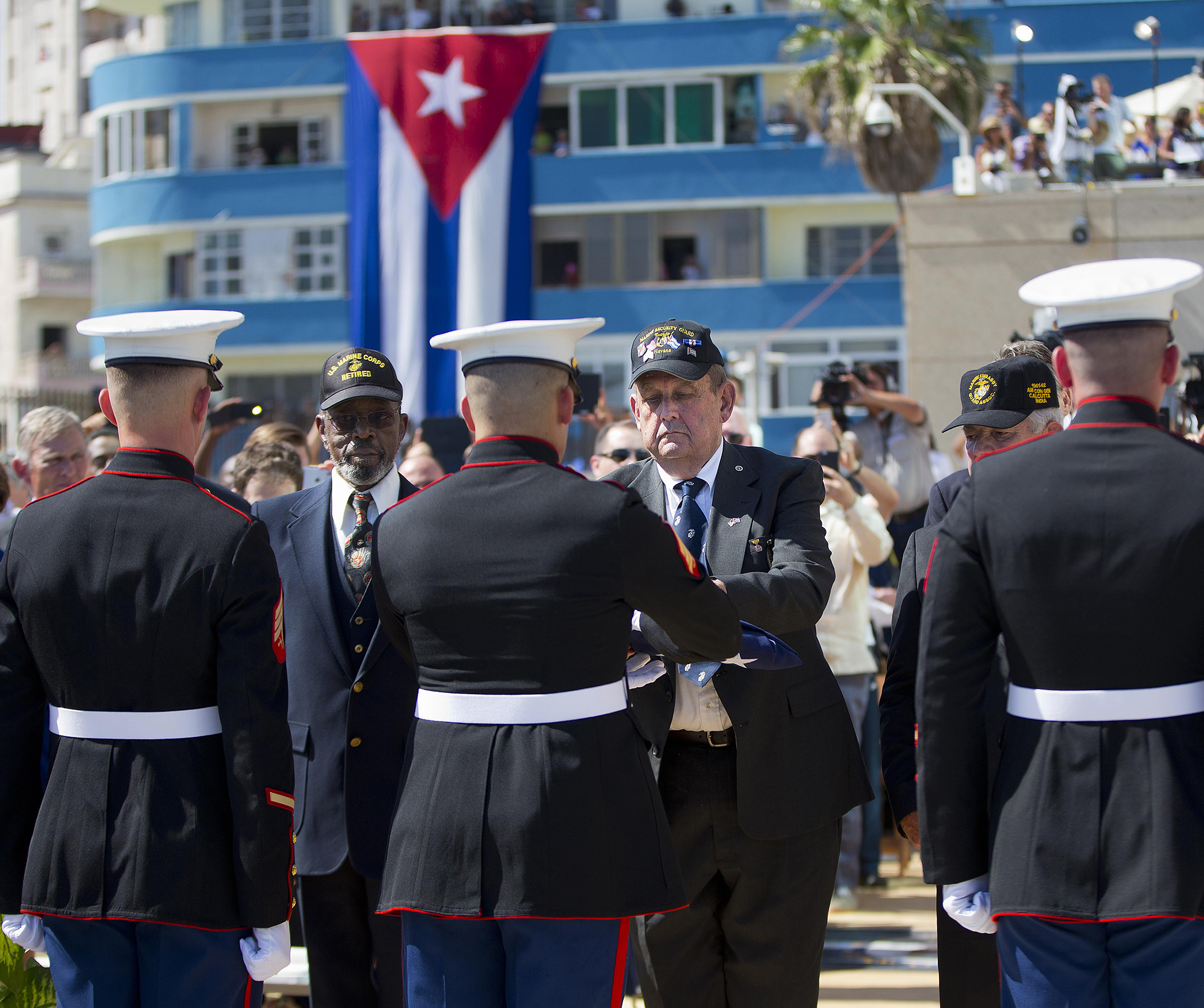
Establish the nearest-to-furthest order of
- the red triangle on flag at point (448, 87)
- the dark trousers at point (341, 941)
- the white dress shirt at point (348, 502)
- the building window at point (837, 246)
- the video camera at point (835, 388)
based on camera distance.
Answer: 1. the dark trousers at point (341, 941)
2. the white dress shirt at point (348, 502)
3. the video camera at point (835, 388)
4. the red triangle on flag at point (448, 87)
5. the building window at point (837, 246)

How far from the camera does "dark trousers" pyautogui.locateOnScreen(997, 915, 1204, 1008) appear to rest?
2496 millimetres

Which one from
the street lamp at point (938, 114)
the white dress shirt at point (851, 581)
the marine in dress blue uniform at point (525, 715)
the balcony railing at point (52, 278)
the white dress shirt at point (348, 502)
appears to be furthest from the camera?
the balcony railing at point (52, 278)

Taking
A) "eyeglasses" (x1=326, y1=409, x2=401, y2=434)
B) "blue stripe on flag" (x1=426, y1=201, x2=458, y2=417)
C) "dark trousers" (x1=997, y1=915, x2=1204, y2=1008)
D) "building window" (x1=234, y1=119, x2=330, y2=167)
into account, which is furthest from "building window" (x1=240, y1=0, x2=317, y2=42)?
"dark trousers" (x1=997, y1=915, x2=1204, y2=1008)

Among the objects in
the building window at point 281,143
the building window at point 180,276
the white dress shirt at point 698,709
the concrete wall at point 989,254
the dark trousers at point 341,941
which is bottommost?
the dark trousers at point 341,941

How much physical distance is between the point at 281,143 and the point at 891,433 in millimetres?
24261

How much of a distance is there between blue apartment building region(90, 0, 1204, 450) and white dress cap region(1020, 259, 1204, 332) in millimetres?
22785

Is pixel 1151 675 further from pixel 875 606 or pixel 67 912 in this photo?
pixel 875 606

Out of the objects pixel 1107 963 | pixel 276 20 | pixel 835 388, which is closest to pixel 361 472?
pixel 1107 963

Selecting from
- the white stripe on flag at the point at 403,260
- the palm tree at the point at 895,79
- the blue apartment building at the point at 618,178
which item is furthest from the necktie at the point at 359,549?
the blue apartment building at the point at 618,178

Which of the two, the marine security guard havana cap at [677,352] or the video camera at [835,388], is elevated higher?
the marine security guard havana cap at [677,352]

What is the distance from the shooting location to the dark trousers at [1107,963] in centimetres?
250

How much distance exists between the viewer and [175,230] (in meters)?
29.5

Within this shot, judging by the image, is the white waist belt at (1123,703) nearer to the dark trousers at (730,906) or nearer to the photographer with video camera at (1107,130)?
the dark trousers at (730,906)

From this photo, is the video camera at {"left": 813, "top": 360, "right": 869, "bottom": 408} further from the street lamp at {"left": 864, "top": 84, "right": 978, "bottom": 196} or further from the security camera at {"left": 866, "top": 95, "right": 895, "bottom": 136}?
the security camera at {"left": 866, "top": 95, "right": 895, "bottom": 136}
